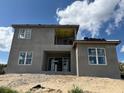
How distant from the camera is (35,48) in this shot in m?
19.1

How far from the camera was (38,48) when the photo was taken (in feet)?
62.8

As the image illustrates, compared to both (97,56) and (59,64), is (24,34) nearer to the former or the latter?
(59,64)

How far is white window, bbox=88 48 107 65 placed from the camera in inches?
633

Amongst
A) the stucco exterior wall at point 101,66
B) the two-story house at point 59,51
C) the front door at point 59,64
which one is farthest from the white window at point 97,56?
the front door at point 59,64

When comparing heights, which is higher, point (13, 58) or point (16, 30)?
point (16, 30)

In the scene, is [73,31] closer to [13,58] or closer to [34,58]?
[34,58]

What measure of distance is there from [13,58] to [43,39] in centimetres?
486

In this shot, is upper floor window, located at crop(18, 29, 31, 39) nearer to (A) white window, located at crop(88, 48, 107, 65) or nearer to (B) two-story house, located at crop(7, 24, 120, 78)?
(B) two-story house, located at crop(7, 24, 120, 78)

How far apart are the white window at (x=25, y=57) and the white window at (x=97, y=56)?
8.00 m

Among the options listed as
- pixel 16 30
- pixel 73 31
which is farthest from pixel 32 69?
pixel 73 31

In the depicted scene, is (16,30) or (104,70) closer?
(104,70)

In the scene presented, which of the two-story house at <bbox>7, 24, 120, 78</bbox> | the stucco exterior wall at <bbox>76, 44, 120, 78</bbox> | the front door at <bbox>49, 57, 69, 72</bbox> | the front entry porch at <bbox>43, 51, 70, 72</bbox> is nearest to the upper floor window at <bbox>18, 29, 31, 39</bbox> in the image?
the two-story house at <bbox>7, 24, 120, 78</bbox>

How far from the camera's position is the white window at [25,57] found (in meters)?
18.5

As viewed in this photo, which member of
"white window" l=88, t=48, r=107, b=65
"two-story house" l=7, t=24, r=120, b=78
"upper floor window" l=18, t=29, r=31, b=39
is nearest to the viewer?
"two-story house" l=7, t=24, r=120, b=78
